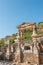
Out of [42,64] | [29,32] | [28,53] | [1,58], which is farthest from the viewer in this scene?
[29,32]

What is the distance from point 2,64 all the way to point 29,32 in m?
39.0

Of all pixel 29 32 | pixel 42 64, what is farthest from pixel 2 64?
pixel 29 32

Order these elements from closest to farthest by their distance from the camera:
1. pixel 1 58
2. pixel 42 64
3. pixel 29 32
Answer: pixel 42 64
pixel 1 58
pixel 29 32

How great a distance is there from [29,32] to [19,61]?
1458 inches

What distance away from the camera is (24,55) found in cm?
2734

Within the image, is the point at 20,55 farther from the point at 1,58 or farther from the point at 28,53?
the point at 1,58

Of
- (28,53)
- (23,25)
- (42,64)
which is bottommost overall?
(42,64)

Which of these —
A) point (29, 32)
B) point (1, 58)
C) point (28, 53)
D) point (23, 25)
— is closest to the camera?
point (28, 53)

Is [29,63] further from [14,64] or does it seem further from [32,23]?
[32,23]

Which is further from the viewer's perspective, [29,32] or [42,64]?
[29,32]

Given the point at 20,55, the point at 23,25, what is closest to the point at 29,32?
the point at 23,25

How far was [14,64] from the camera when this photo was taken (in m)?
25.5

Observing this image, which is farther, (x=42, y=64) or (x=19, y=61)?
(x=19, y=61)

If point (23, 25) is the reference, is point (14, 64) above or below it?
below
